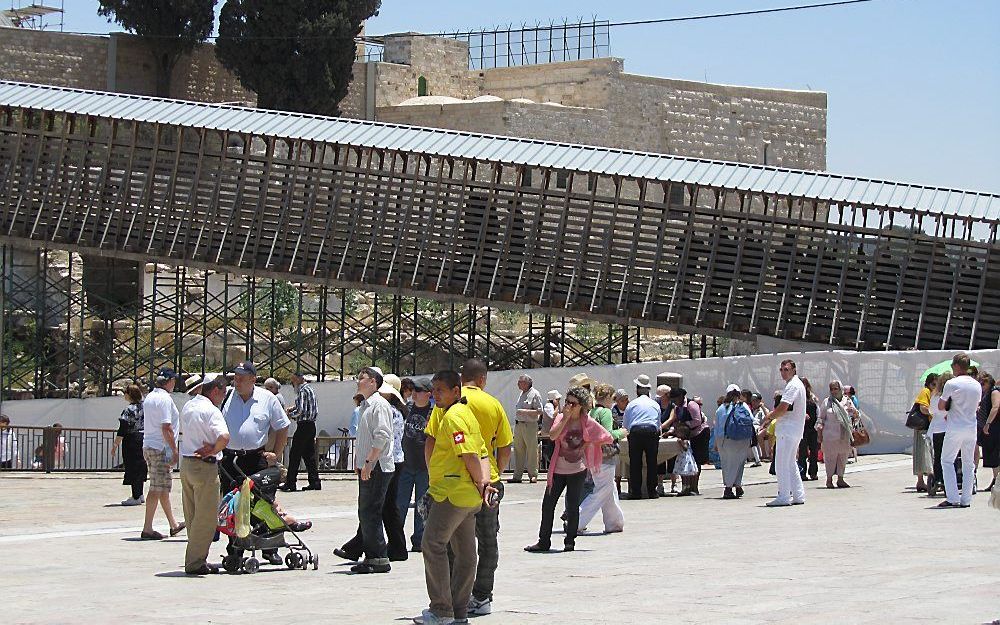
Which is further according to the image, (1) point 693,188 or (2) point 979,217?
(1) point 693,188

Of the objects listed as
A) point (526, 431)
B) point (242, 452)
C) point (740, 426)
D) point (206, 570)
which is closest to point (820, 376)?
point (526, 431)

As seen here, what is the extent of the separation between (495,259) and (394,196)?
6.97 feet

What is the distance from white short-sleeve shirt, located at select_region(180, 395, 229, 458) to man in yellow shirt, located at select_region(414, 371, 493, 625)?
2.68m

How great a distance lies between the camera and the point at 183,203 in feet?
90.0

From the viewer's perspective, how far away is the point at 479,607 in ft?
30.8

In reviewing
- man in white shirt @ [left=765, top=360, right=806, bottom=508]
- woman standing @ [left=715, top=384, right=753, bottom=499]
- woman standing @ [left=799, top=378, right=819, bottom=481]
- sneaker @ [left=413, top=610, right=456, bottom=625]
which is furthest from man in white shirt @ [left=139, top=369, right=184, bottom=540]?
woman standing @ [left=799, top=378, right=819, bottom=481]

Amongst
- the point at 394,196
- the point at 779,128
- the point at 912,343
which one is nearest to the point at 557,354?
the point at 394,196

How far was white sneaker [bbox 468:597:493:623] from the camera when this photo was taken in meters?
9.35

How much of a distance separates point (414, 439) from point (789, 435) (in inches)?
197

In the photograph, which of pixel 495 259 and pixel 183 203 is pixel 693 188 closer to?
pixel 495 259

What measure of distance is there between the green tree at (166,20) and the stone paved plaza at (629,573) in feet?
116

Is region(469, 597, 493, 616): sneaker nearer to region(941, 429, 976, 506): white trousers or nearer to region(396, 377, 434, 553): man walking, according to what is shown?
region(396, 377, 434, 553): man walking

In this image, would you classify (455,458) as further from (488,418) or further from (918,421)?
(918,421)

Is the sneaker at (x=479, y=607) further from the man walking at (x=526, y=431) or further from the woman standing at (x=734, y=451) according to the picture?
the man walking at (x=526, y=431)
